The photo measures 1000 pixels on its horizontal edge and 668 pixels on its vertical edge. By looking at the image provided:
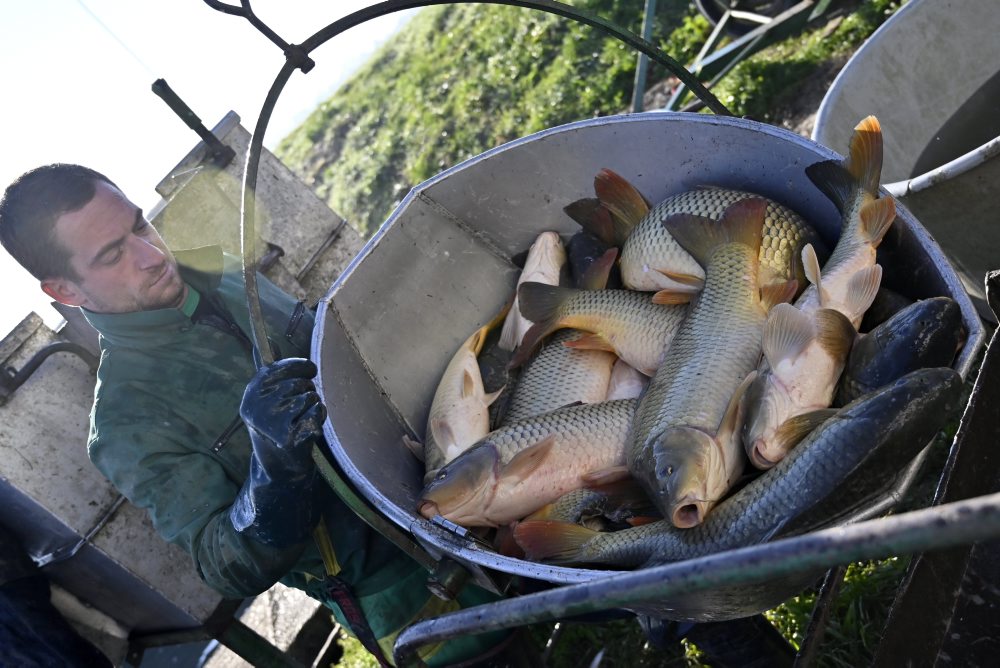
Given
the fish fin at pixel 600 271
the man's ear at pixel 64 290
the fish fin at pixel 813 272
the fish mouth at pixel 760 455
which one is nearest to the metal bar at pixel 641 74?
the fish fin at pixel 600 271

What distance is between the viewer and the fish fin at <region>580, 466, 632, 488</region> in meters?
1.85

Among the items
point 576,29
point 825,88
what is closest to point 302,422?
point 825,88

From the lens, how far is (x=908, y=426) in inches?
51.8

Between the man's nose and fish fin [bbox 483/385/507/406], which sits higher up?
the man's nose

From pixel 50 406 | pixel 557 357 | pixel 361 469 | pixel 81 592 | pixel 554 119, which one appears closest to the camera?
pixel 361 469

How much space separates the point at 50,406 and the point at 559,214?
1830 millimetres

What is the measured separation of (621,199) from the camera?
7.55ft

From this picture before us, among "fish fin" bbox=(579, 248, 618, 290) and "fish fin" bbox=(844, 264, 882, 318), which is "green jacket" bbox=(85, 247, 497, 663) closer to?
"fish fin" bbox=(579, 248, 618, 290)

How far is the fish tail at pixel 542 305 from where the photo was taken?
89.7 inches

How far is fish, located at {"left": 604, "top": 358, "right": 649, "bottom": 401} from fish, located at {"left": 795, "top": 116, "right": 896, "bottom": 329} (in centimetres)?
51

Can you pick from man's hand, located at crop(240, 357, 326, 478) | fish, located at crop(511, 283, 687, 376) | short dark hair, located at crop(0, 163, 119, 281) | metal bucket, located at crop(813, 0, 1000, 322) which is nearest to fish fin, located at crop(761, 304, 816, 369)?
fish, located at crop(511, 283, 687, 376)

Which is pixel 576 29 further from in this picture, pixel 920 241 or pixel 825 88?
pixel 920 241

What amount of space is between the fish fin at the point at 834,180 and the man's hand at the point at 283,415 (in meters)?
1.25

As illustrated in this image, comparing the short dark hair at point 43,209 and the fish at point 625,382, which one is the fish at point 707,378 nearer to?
the fish at point 625,382
